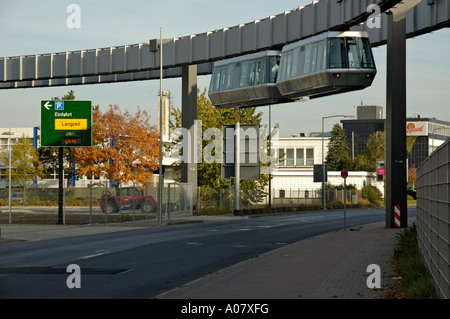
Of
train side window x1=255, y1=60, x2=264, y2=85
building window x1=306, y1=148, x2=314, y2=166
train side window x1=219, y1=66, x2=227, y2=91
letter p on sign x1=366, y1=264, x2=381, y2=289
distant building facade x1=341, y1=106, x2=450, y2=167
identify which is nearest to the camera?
letter p on sign x1=366, y1=264, x2=381, y2=289

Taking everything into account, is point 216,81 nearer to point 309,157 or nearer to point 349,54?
point 349,54

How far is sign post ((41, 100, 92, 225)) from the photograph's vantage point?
37.8 meters

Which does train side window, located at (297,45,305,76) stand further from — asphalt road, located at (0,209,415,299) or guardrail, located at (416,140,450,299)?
guardrail, located at (416,140,450,299)

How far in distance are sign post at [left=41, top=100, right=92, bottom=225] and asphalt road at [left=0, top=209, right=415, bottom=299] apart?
8.17 metres

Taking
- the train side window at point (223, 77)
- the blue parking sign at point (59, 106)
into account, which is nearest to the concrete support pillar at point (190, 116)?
the train side window at point (223, 77)

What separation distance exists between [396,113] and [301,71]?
521 centimetres

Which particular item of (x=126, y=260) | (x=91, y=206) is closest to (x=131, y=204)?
(x=91, y=206)

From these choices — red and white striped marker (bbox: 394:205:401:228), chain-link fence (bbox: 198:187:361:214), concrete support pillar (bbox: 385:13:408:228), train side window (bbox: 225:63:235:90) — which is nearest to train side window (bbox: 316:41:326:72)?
concrete support pillar (bbox: 385:13:408:228)

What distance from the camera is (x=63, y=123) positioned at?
38.1 metres

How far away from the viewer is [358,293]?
12656mm

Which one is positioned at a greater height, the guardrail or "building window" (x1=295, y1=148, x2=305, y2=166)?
"building window" (x1=295, y1=148, x2=305, y2=166)

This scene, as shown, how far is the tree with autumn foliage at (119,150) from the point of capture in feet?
246

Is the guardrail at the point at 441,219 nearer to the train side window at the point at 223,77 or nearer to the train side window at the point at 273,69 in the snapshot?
the train side window at the point at 273,69
